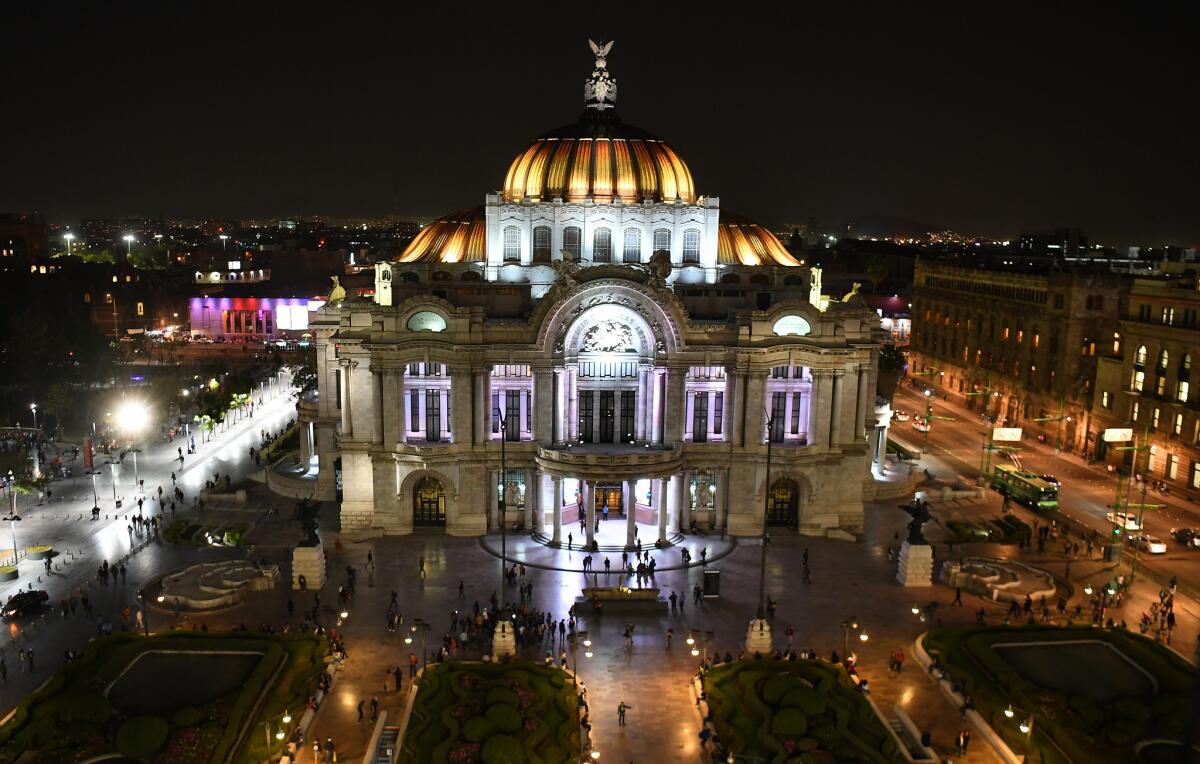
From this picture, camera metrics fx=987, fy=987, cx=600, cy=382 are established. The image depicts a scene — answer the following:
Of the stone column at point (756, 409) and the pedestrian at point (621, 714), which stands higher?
the stone column at point (756, 409)

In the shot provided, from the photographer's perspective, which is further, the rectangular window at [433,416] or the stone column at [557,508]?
the rectangular window at [433,416]

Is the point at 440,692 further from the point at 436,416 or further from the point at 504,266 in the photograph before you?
the point at 504,266

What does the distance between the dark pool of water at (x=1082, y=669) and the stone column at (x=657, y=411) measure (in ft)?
82.3

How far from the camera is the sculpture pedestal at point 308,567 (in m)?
54.8

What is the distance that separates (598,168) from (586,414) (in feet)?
67.7

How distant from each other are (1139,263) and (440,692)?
10631 centimetres

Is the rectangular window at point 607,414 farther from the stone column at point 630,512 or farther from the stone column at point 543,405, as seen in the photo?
the stone column at point 630,512

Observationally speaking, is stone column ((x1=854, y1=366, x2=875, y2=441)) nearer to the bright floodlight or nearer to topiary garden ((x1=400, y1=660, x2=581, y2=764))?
topiary garden ((x1=400, y1=660, x2=581, y2=764))

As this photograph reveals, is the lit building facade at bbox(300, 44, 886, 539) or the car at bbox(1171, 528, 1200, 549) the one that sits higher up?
the lit building facade at bbox(300, 44, 886, 539)

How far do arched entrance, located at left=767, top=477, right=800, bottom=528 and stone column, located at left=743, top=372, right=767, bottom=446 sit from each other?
3.71 meters

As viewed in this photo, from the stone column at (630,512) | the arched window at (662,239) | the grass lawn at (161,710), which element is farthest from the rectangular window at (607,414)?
the grass lawn at (161,710)

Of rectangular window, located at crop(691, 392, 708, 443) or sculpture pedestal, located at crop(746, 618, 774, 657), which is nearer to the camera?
sculpture pedestal, located at crop(746, 618, 774, 657)

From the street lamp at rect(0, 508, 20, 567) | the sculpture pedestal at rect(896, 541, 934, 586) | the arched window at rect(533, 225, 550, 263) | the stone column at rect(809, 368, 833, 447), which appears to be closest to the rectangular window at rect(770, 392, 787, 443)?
the stone column at rect(809, 368, 833, 447)

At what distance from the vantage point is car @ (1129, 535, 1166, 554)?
205 feet
